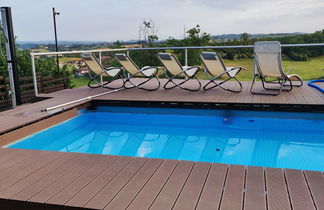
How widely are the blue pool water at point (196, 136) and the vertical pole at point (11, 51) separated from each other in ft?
4.12

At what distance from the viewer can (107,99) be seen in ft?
18.0

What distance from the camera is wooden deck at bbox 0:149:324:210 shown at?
1992 millimetres

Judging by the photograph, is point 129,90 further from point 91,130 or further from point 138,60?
point 138,60

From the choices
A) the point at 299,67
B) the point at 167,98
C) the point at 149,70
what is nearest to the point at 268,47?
the point at 167,98

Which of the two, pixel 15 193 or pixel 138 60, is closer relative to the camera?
pixel 15 193

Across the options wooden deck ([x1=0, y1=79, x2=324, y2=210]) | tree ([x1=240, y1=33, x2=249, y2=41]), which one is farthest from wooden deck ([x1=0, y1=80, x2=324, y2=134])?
tree ([x1=240, y1=33, x2=249, y2=41])

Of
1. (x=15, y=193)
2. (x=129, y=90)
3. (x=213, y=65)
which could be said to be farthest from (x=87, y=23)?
(x=15, y=193)

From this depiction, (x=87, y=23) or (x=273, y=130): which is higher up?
(x=87, y=23)

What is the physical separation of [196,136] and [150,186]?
228 cm

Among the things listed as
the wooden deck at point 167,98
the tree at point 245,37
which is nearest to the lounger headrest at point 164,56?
the wooden deck at point 167,98

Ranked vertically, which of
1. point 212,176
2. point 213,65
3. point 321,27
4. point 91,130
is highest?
point 321,27

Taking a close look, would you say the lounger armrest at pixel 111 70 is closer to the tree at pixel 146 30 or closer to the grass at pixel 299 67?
the grass at pixel 299 67

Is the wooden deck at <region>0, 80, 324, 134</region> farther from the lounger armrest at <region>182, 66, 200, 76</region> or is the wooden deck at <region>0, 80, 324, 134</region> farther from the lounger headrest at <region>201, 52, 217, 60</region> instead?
the lounger headrest at <region>201, 52, 217, 60</region>

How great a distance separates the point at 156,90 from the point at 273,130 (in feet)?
8.05
